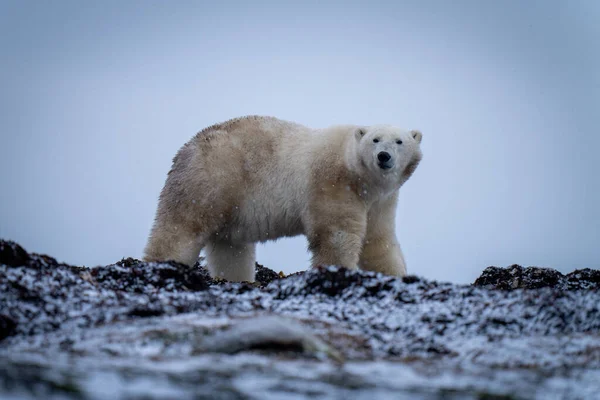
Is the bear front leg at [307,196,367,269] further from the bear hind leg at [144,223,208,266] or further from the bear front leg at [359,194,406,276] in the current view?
→ the bear hind leg at [144,223,208,266]

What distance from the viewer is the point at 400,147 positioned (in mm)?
9133

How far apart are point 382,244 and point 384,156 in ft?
4.18

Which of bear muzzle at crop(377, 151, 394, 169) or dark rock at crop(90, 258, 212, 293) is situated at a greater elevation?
bear muzzle at crop(377, 151, 394, 169)

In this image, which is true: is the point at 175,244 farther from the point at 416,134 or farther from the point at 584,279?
the point at 584,279

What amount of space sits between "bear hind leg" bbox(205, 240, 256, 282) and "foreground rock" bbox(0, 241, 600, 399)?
3.84 m

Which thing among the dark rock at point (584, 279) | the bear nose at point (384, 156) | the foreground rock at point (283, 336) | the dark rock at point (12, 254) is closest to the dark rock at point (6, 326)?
the foreground rock at point (283, 336)

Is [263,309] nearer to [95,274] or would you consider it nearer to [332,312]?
[332,312]

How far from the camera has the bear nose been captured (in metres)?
8.71

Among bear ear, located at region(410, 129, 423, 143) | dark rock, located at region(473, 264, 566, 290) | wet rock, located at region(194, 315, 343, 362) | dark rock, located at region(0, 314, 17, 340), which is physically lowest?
wet rock, located at region(194, 315, 343, 362)

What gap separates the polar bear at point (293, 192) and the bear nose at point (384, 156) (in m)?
0.02

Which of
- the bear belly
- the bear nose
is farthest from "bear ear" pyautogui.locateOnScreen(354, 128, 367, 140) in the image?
the bear belly

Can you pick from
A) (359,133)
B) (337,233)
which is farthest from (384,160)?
(337,233)

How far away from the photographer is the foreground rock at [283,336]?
317 centimetres

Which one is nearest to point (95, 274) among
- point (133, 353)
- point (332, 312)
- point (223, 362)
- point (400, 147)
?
point (332, 312)
